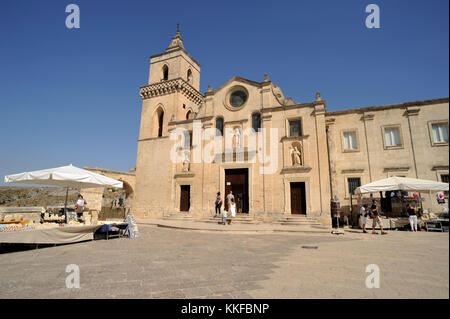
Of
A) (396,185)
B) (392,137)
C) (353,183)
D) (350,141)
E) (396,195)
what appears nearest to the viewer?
(396,185)

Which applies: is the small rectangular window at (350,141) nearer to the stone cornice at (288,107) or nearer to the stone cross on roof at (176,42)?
the stone cornice at (288,107)

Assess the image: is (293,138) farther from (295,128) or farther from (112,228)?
(112,228)

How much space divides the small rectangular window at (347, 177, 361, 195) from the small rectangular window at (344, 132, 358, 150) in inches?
91.0

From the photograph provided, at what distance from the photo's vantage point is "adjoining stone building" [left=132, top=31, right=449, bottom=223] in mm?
16234

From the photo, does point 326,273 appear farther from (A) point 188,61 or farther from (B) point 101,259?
(A) point 188,61

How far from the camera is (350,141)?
1786 cm

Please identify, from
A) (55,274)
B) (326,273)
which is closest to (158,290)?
(55,274)

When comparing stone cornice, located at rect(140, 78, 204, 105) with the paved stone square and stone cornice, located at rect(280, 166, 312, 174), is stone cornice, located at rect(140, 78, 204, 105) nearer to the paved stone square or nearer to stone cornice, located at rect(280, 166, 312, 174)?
stone cornice, located at rect(280, 166, 312, 174)

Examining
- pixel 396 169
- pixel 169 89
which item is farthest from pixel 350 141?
pixel 169 89

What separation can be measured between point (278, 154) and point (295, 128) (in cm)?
252

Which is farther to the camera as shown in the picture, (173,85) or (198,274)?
(173,85)

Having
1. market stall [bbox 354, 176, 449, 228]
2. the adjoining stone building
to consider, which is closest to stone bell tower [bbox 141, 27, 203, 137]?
the adjoining stone building

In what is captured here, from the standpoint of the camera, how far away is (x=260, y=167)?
60.2 feet
